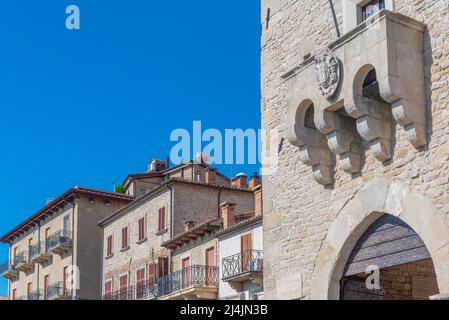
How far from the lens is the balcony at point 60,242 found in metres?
44.3

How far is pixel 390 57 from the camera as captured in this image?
10.8 m

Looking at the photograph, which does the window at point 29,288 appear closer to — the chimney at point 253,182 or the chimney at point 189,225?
the chimney at point 253,182

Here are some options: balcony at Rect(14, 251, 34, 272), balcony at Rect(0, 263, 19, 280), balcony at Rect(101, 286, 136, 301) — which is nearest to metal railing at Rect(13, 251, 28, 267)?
balcony at Rect(14, 251, 34, 272)

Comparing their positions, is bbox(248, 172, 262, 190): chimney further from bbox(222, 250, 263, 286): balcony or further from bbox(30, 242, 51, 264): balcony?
bbox(30, 242, 51, 264): balcony

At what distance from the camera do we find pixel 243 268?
28.8 meters

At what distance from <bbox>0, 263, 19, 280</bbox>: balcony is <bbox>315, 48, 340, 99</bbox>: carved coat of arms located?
141 feet

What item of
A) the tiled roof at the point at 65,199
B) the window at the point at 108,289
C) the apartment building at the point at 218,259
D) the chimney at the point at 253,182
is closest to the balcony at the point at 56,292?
the window at the point at 108,289

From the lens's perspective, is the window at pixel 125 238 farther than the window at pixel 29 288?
No

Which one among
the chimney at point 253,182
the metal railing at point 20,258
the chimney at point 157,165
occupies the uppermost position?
the chimney at point 157,165

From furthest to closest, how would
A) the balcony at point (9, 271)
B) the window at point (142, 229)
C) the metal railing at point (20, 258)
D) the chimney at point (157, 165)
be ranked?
1. the balcony at point (9, 271)
2. the chimney at point (157, 165)
3. the metal railing at point (20, 258)
4. the window at point (142, 229)

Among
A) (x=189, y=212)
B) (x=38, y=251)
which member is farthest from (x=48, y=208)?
(x=189, y=212)

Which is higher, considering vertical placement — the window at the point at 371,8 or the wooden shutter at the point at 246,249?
the window at the point at 371,8

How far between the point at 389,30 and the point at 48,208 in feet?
128

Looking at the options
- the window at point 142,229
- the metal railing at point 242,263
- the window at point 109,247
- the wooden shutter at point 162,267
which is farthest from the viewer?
the window at point 109,247
